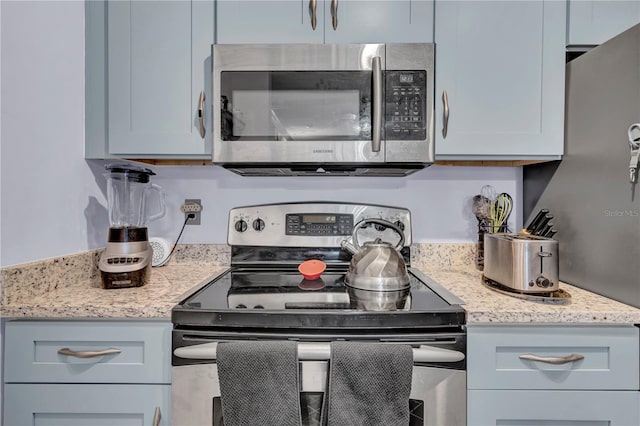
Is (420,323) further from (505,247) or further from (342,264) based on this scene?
(342,264)

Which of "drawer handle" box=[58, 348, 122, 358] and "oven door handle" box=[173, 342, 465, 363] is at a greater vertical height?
"oven door handle" box=[173, 342, 465, 363]

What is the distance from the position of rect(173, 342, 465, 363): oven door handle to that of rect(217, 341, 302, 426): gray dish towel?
0.04m

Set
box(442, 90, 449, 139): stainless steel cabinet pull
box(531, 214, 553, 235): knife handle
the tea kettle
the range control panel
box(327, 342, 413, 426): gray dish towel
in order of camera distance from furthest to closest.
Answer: the range control panel → box(531, 214, 553, 235): knife handle → box(442, 90, 449, 139): stainless steel cabinet pull → the tea kettle → box(327, 342, 413, 426): gray dish towel

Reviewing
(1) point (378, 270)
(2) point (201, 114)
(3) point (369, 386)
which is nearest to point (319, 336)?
(3) point (369, 386)

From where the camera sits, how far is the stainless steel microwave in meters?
1.25

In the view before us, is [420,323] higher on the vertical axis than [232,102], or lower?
lower

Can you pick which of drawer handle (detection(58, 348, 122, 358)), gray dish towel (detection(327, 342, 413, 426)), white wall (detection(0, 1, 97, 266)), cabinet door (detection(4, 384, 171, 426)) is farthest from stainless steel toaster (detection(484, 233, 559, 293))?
white wall (detection(0, 1, 97, 266))

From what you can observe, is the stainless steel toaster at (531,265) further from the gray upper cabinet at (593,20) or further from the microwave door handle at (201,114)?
the microwave door handle at (201,114)

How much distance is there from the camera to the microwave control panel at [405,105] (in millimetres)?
1251

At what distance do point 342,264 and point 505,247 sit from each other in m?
0.65

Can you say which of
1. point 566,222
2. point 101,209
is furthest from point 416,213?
point 101,209

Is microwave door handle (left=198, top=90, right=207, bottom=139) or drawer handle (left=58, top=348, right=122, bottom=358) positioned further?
microwave door handle (left=198, top=90, right=207, bottom=139)

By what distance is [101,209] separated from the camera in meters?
1.47

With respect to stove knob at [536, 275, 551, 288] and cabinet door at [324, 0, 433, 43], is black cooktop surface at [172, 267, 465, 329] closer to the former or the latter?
stove knob at [536, 275, 551, 288]
